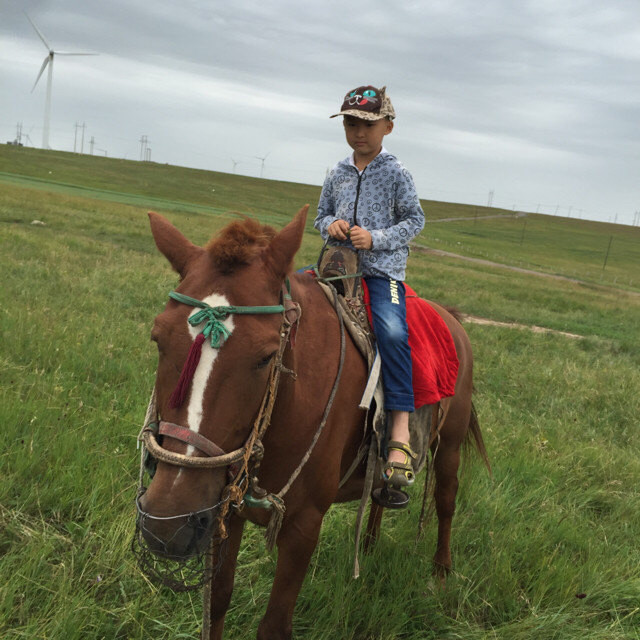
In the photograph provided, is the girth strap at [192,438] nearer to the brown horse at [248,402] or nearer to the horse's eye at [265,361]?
the brown horse at [248,402]

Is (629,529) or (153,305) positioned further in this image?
(153,305)

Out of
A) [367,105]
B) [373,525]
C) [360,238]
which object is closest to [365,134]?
[367,105]

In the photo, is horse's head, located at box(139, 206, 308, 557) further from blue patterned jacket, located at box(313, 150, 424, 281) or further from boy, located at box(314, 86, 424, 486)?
blue patterned jacket, located at box(313, 150, 424, 281)

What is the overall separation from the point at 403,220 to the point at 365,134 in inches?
23.4

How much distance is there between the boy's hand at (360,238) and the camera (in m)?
3.12

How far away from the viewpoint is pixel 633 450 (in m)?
6.14

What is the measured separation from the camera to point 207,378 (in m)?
1.92

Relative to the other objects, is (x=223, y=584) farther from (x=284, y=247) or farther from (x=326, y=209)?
(x=326, y=209)

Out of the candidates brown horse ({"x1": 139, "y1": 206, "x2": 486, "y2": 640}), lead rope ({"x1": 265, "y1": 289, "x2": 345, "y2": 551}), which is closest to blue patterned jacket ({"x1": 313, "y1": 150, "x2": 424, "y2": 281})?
brown horse ({"x1": 139, "y1": 206, "x2": 486, "y2": 640})

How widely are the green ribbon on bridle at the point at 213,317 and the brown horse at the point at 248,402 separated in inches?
0.4

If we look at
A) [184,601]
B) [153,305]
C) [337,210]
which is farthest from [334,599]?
[153,305]

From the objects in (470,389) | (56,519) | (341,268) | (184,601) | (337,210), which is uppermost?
(337,210)

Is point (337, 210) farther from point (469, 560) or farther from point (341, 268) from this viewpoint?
point (469, 560)

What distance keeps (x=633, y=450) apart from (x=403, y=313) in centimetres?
448
